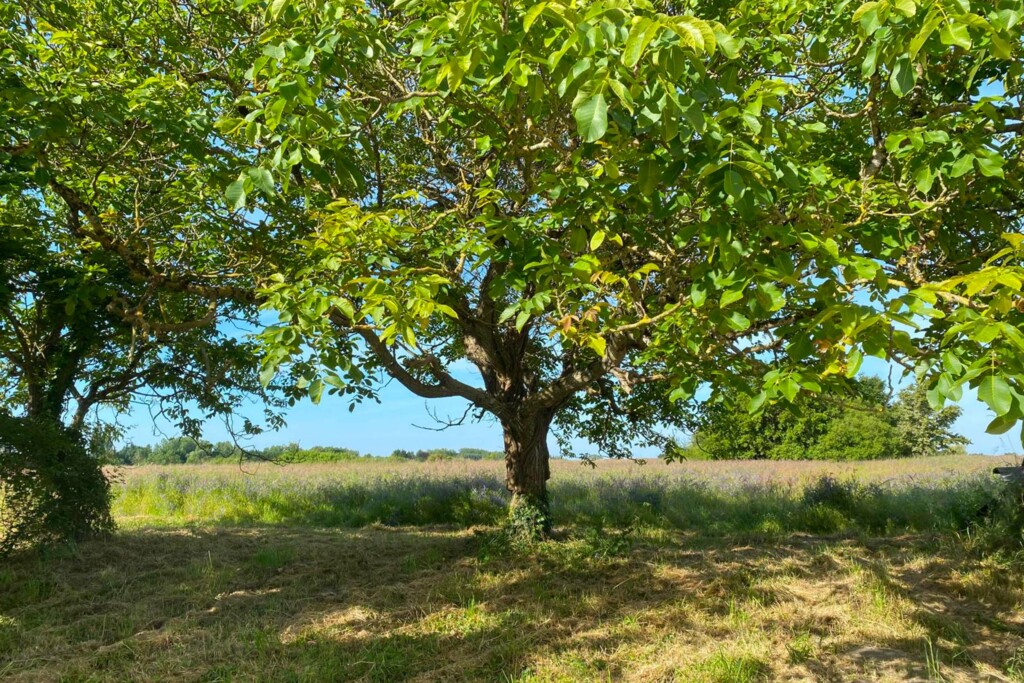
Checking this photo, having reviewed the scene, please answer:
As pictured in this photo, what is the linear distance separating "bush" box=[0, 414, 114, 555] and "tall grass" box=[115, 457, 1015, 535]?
1.03 metres

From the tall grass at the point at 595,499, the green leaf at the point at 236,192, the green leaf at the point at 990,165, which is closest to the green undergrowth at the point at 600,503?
the tall grass at the point at 595,499

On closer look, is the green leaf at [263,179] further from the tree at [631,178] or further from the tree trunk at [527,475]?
the tree trunk at [527,475]

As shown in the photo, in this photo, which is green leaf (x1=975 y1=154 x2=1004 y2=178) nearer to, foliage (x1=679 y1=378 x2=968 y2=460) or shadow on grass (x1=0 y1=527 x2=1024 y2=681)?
shadow on grass (x1=0 y1=527 x2=1024 y2=681)

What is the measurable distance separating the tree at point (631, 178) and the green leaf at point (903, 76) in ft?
0.03

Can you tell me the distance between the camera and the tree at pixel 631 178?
232 cm

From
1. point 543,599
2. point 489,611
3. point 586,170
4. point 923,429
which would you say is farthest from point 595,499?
point 923,429

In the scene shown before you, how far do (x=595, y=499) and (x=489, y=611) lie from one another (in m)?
6.80

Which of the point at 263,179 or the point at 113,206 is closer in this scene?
the point at 263,179

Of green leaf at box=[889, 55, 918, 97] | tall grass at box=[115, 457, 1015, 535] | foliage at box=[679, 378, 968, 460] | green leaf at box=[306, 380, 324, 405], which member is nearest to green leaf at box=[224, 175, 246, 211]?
green leaf at box=[306, 380, 324, 405]

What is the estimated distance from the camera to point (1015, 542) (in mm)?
6988

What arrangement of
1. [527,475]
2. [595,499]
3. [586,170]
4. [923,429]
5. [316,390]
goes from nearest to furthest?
[316,390] → [586,170] → [527,475] → [595,499] → [923,429]

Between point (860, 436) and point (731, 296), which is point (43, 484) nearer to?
point (731, 296)

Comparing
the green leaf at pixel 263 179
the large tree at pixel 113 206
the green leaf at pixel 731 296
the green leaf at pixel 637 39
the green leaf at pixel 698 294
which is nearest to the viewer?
the green leaf at pixel 637 39

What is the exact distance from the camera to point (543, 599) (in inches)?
223
